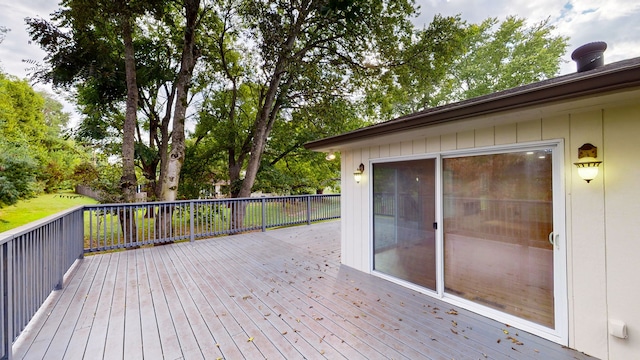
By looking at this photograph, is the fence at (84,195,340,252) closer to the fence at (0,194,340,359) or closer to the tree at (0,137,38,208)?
the fence at (0,194,340,359)

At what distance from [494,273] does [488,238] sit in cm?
38

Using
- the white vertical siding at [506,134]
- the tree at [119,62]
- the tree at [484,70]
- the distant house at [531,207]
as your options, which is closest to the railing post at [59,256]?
the tree at [119,62]

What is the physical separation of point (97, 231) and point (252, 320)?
169 inches

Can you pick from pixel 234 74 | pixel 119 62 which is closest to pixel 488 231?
pixel 119 62

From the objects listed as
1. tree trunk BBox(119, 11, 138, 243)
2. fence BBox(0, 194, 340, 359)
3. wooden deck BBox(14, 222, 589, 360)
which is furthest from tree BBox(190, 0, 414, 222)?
wooden deck BBox(14, 222, 589, 360)

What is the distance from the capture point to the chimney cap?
127 inches

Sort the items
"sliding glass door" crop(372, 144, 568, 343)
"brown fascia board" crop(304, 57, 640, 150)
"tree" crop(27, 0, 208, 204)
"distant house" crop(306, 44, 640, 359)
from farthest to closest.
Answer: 1. "tree" crop(27, 0, 208, 204)
2. "sliding glass door" crop(372, 144, 568, 343)
3. "distant house" crop(306, 44, 640, 359)
4. "brown fascia board" crop(304, 57, 640, 150)

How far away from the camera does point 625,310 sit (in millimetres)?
1968

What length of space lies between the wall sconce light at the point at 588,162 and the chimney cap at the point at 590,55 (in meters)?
2.14

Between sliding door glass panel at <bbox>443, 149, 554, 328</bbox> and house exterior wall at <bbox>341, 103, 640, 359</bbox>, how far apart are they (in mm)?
176

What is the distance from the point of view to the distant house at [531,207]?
1.97 meters

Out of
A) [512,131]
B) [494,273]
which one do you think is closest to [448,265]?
[494,273]

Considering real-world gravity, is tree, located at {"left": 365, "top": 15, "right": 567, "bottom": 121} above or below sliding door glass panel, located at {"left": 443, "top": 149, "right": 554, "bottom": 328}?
above

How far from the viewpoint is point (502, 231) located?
8.78 feet
